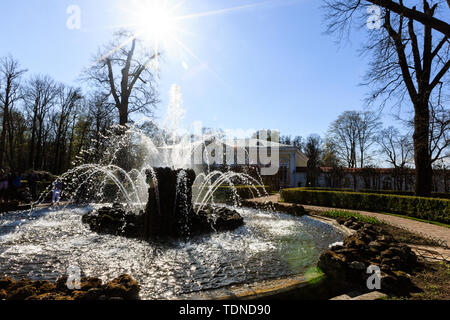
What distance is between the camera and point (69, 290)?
290 cm

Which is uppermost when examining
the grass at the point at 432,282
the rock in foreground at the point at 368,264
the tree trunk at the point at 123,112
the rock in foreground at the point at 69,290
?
the tree trunk at the point at 123,112

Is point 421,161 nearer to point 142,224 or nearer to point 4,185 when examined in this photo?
point 142,224

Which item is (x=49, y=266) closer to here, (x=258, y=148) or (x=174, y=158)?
(x=174, y=158)

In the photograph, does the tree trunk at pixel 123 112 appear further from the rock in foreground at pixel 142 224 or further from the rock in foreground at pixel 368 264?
the rock in foreground at pixel 368 264

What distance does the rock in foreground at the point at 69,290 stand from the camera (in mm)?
2686

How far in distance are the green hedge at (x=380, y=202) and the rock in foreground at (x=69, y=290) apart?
12116 mm

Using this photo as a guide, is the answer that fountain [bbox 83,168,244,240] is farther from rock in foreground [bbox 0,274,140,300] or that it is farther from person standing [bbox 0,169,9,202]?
person standing [bbox 0,169,9,202]

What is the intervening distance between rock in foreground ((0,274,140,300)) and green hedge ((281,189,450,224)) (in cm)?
1212

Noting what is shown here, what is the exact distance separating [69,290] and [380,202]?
48.0ft

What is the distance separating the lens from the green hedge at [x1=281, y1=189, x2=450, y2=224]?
33.5 ft

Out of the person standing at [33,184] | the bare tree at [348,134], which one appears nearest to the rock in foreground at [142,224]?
the person standing at [33,184]
